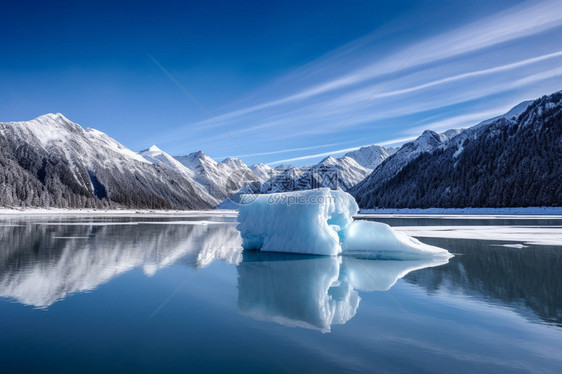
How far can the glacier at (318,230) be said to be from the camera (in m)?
18.7

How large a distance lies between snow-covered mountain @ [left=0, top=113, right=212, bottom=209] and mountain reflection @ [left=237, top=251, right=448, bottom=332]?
449 ft

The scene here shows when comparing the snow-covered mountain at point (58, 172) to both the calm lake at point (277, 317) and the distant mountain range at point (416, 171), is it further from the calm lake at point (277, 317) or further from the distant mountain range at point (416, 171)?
the calm lake at point (277, 317)

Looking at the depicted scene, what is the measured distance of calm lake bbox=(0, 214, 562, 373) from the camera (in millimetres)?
5863

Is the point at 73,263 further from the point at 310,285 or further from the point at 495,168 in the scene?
the point at 495,168

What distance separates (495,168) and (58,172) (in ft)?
599

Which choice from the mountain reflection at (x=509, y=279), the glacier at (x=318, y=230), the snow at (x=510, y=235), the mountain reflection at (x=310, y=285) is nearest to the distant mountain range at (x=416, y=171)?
the snow at (x=510, y=235)

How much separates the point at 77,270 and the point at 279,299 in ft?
27.9

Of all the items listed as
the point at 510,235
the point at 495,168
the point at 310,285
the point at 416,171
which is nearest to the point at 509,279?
the point at 310,285

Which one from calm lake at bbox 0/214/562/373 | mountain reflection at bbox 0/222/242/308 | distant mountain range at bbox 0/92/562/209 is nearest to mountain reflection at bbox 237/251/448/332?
calm lake at bbox 0/214/562/373

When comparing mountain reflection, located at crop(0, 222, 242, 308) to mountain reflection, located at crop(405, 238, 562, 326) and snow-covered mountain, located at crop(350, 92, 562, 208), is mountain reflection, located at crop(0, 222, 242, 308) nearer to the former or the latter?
mountain reflection, located at crop(405, 238, 562, 326)

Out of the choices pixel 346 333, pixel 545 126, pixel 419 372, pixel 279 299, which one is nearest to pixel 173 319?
pixel 279 299

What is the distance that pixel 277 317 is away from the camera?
829 centimetres

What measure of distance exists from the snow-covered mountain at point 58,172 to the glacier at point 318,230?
431 ft

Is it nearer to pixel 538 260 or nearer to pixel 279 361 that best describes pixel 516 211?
pixel 538 260
